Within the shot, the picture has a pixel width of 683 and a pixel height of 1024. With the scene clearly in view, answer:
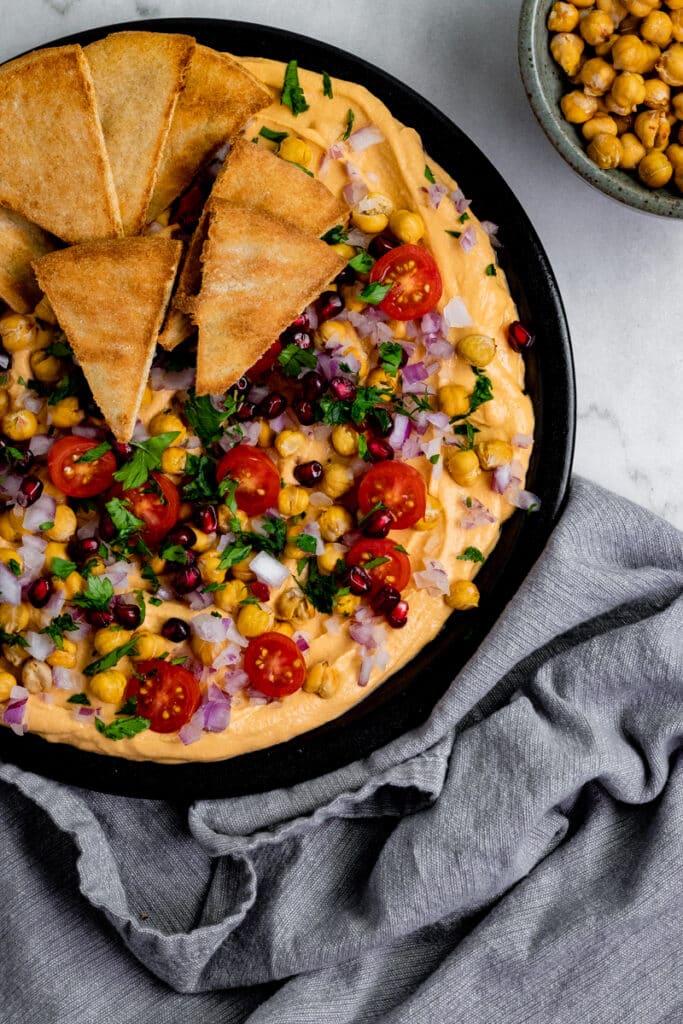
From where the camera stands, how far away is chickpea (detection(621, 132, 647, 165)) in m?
3.67

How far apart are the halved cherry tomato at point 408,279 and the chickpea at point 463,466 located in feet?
1.75

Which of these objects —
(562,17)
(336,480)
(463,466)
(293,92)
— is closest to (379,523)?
(336,480)

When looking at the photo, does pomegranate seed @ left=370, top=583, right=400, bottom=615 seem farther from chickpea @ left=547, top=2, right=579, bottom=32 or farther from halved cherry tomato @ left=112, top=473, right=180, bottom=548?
chickpea @ left=547, top=2, right=579, bottom=32

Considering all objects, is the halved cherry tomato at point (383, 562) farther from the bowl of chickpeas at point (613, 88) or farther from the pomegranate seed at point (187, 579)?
the bowl of chickpeas at point (613, 88)

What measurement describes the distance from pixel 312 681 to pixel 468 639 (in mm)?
625

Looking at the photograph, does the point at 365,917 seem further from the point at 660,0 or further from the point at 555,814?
the point at 660,0

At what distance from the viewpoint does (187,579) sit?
3.60 meters

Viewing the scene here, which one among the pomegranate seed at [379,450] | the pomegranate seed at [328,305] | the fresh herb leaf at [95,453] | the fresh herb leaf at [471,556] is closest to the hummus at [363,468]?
the fresh herb leaf at [471,556]

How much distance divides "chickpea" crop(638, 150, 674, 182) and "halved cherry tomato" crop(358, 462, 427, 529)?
1393 millimetres

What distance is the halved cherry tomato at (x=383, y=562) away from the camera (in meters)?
3.56

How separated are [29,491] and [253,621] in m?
0.93

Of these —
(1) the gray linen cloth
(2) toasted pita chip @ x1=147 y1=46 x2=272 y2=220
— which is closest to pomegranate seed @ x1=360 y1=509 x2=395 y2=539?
(1) the gray linen cloth

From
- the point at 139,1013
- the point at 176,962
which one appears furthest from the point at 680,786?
the point at 139,1013

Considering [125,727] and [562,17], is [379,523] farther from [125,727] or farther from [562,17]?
[562,17]
